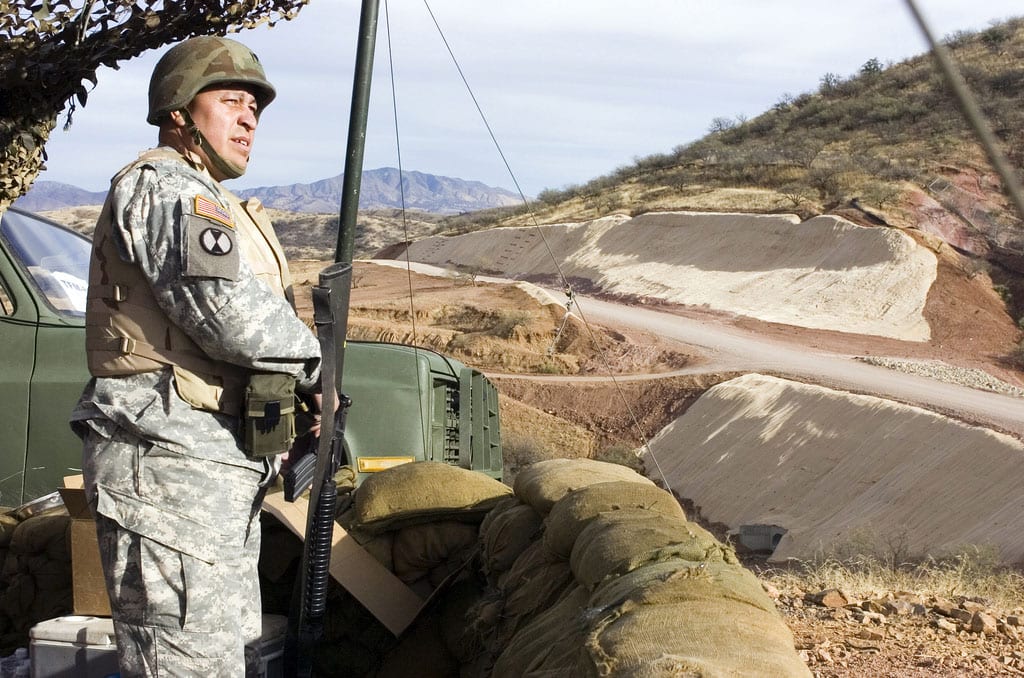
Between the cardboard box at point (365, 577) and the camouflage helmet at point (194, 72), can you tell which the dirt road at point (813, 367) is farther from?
the camouflage helmet at point (194, 72)

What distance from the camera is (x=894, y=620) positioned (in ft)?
14.8

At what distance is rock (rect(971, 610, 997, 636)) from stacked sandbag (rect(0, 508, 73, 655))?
3738mm

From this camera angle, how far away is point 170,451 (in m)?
2.52

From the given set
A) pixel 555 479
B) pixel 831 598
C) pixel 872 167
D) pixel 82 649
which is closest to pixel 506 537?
pixel 555 479

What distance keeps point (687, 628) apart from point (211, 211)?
57.4 inches

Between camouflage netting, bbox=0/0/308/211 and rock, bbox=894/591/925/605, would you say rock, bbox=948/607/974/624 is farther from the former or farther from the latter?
camouflage netting, bbox=0/0/308/211

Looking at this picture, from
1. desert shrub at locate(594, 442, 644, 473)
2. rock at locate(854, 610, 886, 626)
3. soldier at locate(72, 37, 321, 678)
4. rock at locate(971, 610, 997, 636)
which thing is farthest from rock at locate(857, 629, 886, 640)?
desert shrub at locate(594, 442, 644, 473)

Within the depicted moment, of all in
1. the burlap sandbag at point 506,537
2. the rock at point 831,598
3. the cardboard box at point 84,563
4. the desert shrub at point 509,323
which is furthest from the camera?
the desert shrub at point 509,323

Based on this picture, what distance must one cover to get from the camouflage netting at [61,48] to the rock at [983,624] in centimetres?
460

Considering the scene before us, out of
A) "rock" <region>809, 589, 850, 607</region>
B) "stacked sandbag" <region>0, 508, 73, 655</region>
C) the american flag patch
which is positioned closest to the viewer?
the american flag patch

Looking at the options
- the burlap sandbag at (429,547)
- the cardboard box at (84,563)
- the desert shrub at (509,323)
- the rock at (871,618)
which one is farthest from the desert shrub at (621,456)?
the cardboard box at (84,563)

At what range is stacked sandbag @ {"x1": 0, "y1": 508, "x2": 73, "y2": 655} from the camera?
4.21m

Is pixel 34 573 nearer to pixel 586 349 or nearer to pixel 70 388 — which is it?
pixel 70 388

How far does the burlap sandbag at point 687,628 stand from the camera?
7.11 ft
